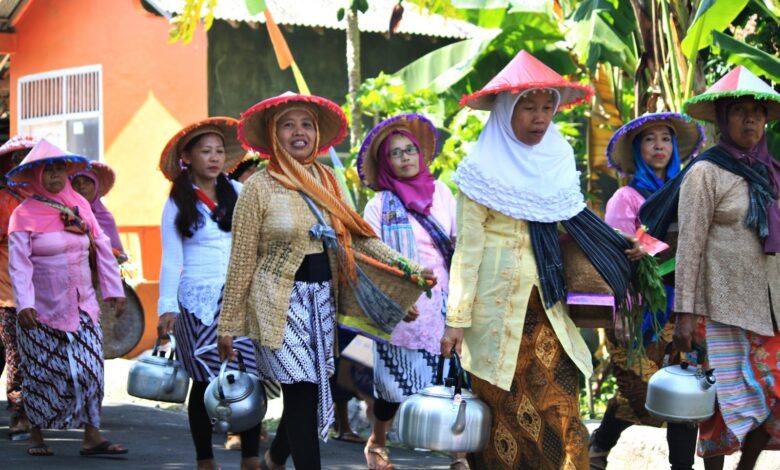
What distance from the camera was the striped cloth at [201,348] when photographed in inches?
272

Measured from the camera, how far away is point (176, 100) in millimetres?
15844

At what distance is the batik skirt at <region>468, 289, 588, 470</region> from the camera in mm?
5488

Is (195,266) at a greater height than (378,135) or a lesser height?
lesser

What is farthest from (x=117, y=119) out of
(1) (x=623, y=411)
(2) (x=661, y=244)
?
(2) (x=661, y=244)

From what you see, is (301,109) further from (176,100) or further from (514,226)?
(176,100)

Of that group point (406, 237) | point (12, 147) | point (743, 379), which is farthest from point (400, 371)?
point (12, 147)

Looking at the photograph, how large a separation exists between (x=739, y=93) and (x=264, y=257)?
2.33m

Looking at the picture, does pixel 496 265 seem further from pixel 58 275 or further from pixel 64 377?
pixel 64 377

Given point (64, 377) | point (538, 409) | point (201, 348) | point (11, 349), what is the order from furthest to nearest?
point (11, 349) → point (64, 377) → point (201, 348) → point (538, 409)

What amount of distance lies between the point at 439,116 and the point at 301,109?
5.89 m

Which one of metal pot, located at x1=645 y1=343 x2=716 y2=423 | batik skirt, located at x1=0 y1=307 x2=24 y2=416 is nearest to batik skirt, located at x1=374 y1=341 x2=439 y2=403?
metal pot, located at x1=645 y1=343 x2=716 y2=423

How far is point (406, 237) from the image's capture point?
7578 mm

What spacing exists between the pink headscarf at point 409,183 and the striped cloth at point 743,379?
215 centimetres

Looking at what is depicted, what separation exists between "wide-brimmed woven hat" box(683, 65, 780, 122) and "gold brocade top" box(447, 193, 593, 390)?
1.21 meters
